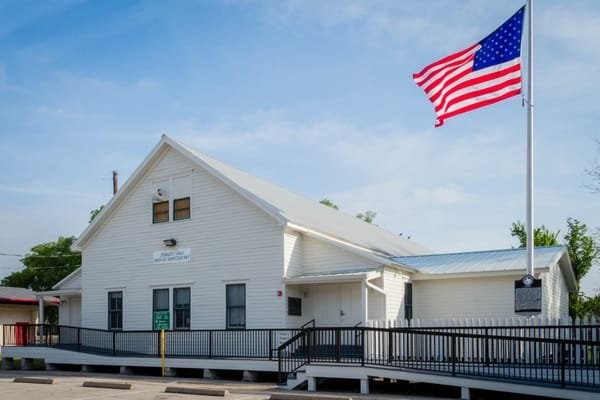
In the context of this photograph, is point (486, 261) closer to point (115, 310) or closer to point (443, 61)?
point (443, 61)

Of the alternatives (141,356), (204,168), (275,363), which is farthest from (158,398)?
(204,168)

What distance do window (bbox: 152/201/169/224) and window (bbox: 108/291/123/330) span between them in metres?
3.22

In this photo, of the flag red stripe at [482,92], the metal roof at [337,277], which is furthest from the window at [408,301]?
the flag red stripe at [482,92]

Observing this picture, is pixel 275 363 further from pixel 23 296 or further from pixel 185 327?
pixel 23 296

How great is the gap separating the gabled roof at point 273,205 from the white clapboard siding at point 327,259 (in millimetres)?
671

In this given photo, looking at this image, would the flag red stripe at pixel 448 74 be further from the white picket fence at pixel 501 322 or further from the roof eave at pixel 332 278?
the white picket fence at pixel 501 322

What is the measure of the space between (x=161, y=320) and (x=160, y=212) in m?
4.12

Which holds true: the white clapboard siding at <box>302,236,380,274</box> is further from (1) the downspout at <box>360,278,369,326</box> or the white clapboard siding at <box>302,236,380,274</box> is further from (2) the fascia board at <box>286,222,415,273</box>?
(1) the downspout at <box>360,278,369,326</box>

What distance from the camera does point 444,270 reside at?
2473 cm

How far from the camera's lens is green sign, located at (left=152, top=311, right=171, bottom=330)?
2502 cm

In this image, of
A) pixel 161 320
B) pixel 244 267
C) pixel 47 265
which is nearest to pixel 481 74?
pixel 244 267

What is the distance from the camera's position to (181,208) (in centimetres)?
2638

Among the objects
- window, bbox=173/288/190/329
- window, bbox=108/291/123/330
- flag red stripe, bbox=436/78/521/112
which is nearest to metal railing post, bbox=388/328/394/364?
flag red stripe, bbox=436/78/521/112

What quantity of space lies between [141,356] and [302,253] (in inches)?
250
